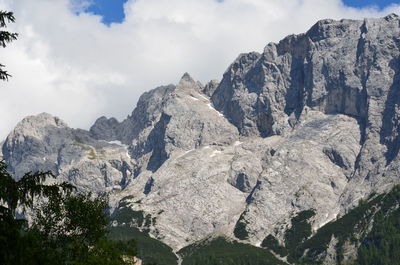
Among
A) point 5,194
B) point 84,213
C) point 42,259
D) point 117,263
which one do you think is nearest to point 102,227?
point 84,213

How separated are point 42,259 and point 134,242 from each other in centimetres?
3268

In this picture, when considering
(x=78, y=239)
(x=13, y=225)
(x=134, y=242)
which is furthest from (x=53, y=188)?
(x=134, y=242)

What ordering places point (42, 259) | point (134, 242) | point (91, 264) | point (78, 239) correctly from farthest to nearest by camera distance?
point (134, 242) < point (78, 239) < point (91, 264) < point (42, 259)

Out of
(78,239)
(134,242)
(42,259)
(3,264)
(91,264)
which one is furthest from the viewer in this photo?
(134,242)

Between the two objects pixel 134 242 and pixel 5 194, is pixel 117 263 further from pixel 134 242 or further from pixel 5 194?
pixel 5 194

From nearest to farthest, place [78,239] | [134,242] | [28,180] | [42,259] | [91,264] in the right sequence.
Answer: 1. [28,180]
2. [42,259]
3. [91,264]
4. [78,239]
5. [134,242]

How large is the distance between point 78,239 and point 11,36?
102 ft

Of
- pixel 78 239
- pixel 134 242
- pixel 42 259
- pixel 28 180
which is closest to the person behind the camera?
pixel 28 180

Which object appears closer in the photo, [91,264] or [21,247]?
[21,247]

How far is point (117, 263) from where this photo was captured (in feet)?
168

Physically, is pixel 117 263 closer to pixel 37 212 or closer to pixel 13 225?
pixel 37 212

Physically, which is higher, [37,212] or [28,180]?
[37,212]

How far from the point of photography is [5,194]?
29.9 m

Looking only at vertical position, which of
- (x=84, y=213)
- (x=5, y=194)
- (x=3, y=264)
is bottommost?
(x=3, y=264)
